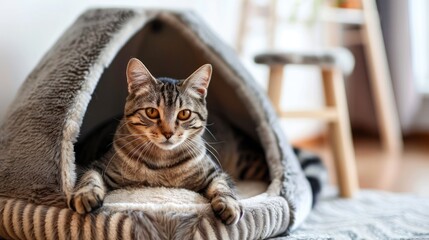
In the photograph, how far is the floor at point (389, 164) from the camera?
7.77 ft

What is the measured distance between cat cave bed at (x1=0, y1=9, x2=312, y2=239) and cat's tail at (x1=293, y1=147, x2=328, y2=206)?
0.15 meters

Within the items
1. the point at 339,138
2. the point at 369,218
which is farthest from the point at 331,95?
the point at 369,218

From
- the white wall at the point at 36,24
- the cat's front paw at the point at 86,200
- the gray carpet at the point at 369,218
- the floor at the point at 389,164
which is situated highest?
the white wall at the point at 36,24

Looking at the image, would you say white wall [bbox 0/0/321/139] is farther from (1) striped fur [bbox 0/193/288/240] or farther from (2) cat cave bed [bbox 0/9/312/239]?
(1) striped fur [bbox 0/193/288/240]

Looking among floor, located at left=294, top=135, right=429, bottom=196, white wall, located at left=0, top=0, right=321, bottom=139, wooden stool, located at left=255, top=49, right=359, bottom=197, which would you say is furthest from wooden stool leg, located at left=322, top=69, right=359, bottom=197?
white wall, located at left=0, top=0, right=321, bottom=139

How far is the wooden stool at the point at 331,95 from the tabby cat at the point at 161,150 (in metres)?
0.70

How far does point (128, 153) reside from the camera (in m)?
1.36

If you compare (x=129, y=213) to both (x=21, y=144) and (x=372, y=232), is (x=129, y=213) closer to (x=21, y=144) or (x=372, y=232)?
(x=21, y=144)

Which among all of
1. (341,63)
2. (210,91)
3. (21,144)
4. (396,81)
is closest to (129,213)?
(21,144)

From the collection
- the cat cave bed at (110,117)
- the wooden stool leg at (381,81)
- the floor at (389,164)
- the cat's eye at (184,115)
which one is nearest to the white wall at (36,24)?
the cat cave bed at (110,117)

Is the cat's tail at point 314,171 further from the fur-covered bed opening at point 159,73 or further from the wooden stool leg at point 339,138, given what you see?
the fur-covered bed opening at point 159,73

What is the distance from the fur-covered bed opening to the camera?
1.70 metres

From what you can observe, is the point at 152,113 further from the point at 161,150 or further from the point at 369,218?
the point at 369,218

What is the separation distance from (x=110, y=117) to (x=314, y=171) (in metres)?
0.72
